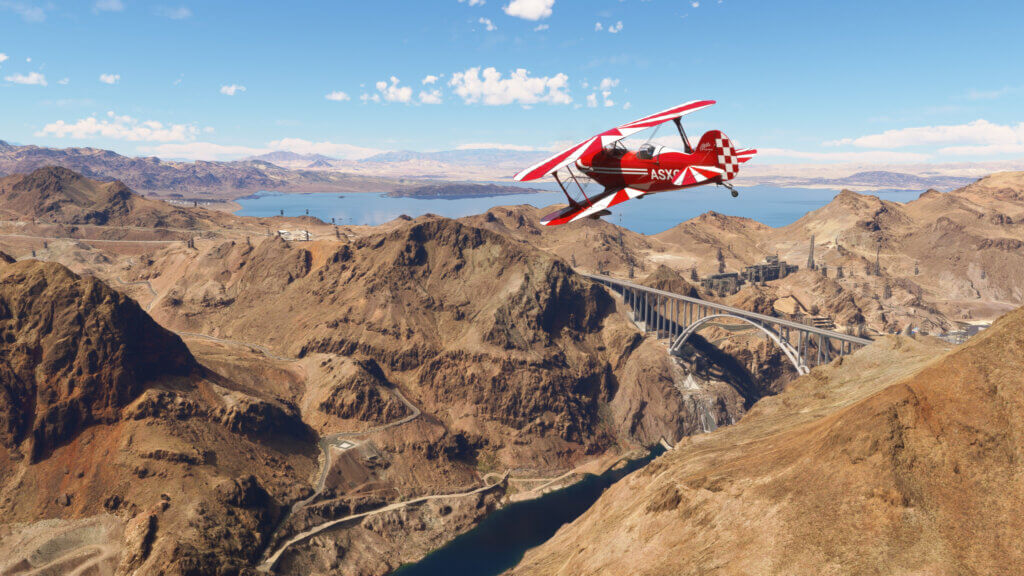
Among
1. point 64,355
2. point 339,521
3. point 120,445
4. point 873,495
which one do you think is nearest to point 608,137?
point 873,495

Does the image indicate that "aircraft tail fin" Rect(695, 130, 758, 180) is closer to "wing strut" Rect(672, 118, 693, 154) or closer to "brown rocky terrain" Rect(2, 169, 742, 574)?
"wing strut" Rect(672, 118, 693, 154)

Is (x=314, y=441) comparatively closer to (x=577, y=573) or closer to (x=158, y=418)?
(x=158, y=418)

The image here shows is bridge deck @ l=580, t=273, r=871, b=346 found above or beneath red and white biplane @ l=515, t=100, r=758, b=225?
beneath

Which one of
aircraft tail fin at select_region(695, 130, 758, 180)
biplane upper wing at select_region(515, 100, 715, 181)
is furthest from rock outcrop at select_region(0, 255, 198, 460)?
aircraft tail fin at select_region(695, 130, 758, 180)

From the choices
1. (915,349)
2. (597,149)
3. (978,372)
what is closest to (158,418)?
(597,149)

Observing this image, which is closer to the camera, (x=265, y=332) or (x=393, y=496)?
(x=393, y=496)

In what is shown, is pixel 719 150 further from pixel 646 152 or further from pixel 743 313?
pixel 743 313

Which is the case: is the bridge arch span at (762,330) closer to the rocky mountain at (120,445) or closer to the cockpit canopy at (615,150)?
the rocky mountain at (120,445)
